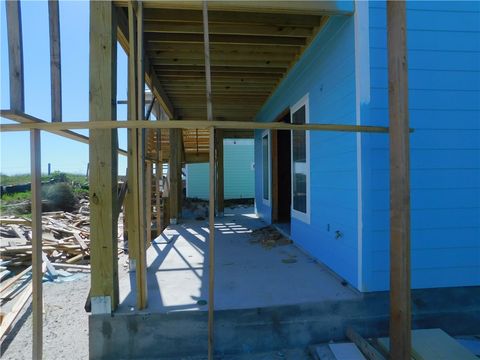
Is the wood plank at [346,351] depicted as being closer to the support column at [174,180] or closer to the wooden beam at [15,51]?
the wooden beam at [15,51]

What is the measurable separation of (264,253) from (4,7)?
3.78 m

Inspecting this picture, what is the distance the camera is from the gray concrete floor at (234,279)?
2652 millimetres

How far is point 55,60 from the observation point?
2.13 meters

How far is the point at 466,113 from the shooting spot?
9.25 feet

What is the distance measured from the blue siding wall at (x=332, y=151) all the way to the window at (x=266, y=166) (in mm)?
2549

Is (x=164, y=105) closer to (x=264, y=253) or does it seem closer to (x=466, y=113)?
(x=264, y=253)

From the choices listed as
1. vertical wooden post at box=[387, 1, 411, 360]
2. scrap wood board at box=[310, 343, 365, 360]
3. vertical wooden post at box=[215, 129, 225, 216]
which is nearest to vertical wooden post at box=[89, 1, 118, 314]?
scrap wood board at box=[310, 343, 365, 360]

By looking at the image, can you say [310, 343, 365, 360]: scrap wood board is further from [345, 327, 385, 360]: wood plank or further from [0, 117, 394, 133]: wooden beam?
[0, 117, 394, 133]: wooden beam

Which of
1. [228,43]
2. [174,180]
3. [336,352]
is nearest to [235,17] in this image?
[228,43]

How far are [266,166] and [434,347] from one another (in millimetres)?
5370

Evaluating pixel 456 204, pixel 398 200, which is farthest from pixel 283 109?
pixel 398 200

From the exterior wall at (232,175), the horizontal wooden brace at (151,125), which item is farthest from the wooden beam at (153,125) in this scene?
the exterior wall at (232,175)

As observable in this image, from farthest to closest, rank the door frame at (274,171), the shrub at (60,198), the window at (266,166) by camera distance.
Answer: the shrub at (60,198), the window at (266,166), the door frame at (274,171)

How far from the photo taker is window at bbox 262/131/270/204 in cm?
701
